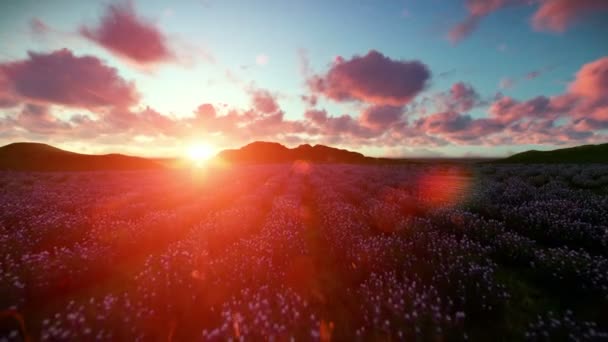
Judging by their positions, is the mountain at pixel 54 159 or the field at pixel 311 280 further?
the mountain at pixel 54 159

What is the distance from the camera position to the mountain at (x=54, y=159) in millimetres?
85438

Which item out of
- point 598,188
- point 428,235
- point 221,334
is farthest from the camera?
point 598,188

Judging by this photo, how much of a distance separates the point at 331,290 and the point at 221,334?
5.36ft

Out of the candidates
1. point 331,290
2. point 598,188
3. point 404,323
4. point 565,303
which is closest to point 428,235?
point 565,303

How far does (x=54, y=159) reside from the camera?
92.3 meters

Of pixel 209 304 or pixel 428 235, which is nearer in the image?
pixel 209 304

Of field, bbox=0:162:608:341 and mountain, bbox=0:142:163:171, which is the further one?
mountain, bbox=0:142:163:171

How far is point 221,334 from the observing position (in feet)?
8.43

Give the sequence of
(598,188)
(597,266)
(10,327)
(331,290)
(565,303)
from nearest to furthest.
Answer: (10,327), (565,303), (597,266), (331,290), (598,188)

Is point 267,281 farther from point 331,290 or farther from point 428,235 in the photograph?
point 428,235

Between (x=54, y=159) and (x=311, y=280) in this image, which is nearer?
(x=311, y=280)

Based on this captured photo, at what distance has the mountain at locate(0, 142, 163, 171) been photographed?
280ft

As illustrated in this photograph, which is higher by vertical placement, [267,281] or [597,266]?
[597,266]

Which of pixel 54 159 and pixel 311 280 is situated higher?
pixel 54 159
